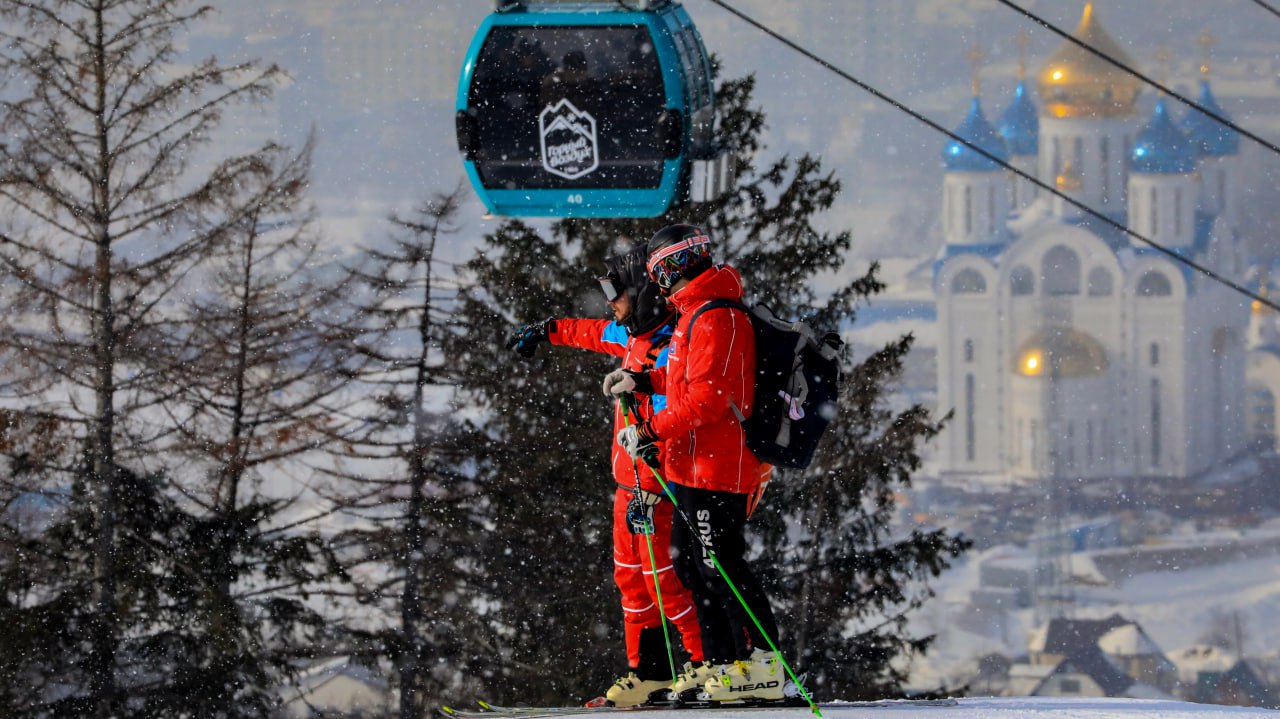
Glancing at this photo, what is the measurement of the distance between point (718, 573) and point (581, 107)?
2.58 meters

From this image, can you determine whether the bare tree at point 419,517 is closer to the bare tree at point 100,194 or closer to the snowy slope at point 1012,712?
the bare tree at point 100,194

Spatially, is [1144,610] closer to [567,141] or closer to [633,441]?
[567,141]

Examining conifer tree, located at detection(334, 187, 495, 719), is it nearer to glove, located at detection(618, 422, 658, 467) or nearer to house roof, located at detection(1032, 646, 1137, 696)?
glove, located at detection(618, 422, 658, 467)

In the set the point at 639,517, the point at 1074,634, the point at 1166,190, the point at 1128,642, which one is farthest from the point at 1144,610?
the point at 639,517

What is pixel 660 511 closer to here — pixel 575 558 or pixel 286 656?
pixel 575 558

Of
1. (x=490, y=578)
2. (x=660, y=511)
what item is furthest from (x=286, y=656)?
(x=660, y=511)

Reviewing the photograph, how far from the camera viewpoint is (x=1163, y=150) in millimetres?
67562

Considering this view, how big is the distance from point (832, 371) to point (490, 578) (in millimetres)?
16572

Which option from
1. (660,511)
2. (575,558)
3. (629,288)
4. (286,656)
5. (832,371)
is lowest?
(286,656)

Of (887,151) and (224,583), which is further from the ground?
(887,151)

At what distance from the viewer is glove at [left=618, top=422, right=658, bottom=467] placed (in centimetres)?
466

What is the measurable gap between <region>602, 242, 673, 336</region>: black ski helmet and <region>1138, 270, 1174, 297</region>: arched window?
67.4m

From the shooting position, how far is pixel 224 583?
64.9ft

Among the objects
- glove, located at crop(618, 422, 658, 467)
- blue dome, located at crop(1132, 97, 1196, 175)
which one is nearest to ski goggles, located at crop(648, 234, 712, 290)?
glove, located at crop(618, 422, 658, 467)
